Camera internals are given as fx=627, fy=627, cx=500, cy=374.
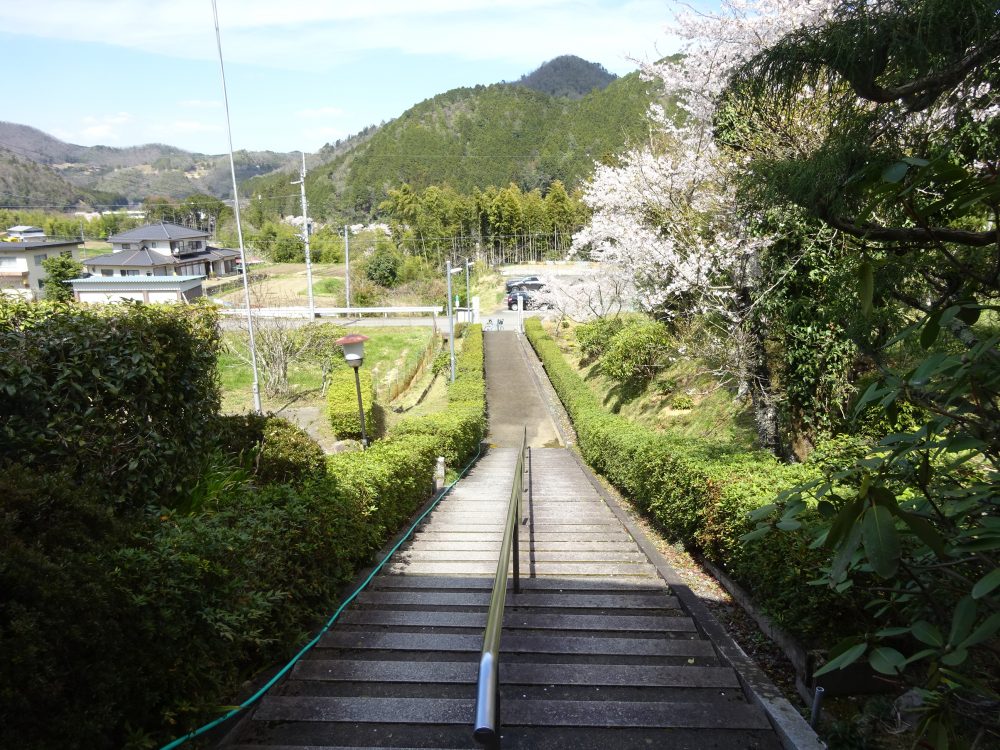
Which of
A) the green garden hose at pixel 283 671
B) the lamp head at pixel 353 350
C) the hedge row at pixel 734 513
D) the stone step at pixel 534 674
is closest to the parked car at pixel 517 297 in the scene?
the lamp head at pixel 353 350

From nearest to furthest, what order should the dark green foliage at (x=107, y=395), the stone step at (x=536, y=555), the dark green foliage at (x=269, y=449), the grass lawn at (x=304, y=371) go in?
the dark green foliage at (x=107, y=395)
the stone step at (x=536, y=555)
the dark green foliage at (x=269, y=449)
the grass lawn at (x=304, y=371)

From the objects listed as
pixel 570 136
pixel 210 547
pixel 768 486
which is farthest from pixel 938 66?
pixel 570 136

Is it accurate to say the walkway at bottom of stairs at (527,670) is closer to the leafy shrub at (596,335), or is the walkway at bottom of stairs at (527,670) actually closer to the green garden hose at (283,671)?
the green garden hose at (283,671)

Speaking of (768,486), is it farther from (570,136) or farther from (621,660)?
(570,136)

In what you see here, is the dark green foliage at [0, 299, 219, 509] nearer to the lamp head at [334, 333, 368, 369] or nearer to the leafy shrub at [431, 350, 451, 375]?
the lamp head at [334, 333, 368, 369]

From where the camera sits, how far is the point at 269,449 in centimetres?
545

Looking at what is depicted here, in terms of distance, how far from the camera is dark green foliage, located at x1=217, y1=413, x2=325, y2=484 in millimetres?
5336

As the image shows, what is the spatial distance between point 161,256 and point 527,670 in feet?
161

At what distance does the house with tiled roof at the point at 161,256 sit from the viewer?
4269 cm

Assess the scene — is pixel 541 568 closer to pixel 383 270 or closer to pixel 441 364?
pixel 441 364

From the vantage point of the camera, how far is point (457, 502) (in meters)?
7.98

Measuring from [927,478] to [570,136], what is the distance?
322 ft

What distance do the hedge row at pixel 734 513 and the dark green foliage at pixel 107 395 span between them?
11.6 ft

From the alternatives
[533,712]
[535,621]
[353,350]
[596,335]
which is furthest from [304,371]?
[533,712]
